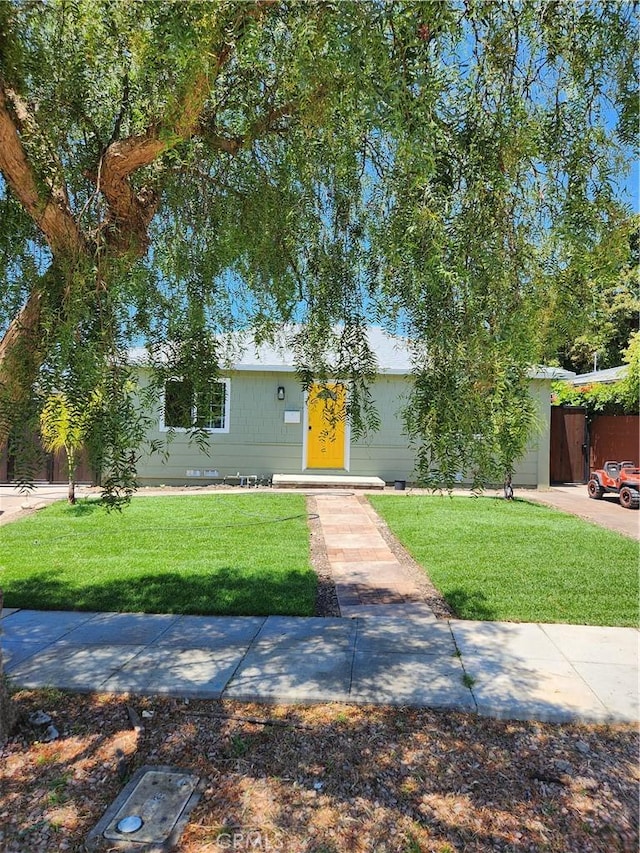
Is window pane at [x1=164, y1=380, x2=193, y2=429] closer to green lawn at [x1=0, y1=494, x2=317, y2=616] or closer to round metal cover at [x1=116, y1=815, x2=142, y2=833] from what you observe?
round metal cover at [x1=116, y1=815, x2=142, y2=833]

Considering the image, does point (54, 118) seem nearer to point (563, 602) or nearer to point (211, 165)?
point (211, 165)

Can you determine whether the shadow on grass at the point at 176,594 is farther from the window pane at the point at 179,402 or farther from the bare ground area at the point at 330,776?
the window pane at the point at 179,402

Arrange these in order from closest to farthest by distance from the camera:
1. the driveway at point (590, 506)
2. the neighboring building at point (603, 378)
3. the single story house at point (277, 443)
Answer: the driveway at point (590, 506) < the single story house at point (277, 443) < the neighboring building at point (603, 378)

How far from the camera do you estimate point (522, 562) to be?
21.0 feet

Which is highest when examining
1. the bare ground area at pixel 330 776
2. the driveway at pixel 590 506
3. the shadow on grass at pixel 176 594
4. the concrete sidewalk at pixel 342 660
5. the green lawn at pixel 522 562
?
the driveway at pixel 590 506

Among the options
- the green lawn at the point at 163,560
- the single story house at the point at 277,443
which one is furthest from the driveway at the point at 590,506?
the green lawn at the point at 163,560

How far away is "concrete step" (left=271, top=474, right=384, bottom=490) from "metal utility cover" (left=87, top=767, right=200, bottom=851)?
9.27 metres

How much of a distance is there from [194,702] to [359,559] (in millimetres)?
3656

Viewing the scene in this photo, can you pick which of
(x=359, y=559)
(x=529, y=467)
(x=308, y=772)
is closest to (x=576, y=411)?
(x=529, y=467)

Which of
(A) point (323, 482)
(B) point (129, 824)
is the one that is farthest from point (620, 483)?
(B) point (129, 824)

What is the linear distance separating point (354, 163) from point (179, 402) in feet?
5.37

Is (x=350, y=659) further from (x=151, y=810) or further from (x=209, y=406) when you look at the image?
(x=209, y=406)

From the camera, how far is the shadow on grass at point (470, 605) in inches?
189

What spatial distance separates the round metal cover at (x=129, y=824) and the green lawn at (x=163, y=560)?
2562mm
